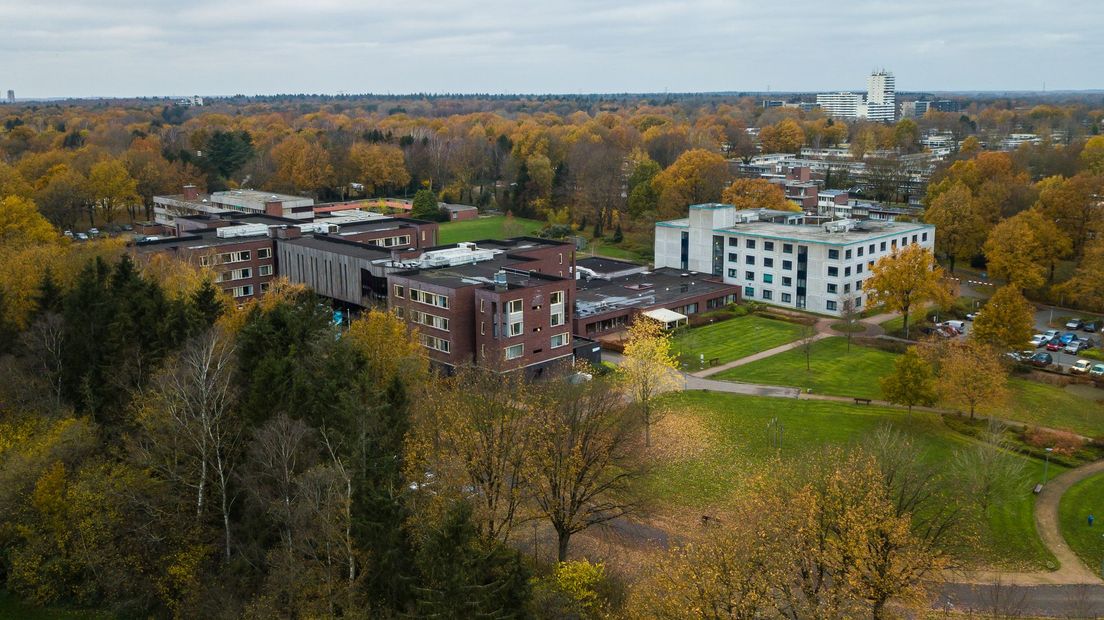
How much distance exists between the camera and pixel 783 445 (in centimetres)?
4212

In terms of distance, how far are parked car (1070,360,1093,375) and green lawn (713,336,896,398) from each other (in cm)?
997

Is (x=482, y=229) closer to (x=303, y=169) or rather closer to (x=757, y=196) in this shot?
(x=303, y=169)

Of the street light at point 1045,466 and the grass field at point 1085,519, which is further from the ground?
the street light at point 1045,466

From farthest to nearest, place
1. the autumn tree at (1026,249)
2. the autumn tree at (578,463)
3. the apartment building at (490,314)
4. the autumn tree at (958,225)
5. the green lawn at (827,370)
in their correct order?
the autumn tree at (958,225), the autumn tree at (1026,249), the green lawn at (827,370), the apartment building at (490,314), the autumn tree at (578,463)

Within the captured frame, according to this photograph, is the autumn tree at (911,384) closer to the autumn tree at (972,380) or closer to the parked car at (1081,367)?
the autumn tree at (972,380)

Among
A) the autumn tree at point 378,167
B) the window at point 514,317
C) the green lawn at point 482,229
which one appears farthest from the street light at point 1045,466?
the autumn tree at point 378,167

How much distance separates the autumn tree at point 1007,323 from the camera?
166ft

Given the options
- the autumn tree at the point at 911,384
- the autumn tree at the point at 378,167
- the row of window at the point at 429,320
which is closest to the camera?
the autumn tree at the point at 911,384

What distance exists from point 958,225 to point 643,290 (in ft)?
95.5

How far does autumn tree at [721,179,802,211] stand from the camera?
8919 centimetres

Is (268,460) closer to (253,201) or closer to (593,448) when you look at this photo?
(593,448)

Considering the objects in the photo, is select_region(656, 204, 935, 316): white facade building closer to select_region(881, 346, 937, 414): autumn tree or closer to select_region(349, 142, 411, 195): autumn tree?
select_region(881, 346, 937, 414): autumn tree

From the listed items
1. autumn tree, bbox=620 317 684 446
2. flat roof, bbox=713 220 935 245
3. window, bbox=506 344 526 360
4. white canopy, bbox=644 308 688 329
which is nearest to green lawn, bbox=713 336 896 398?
white canopy, bbox=644 308 688 329

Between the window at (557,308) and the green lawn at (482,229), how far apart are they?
4469cm
